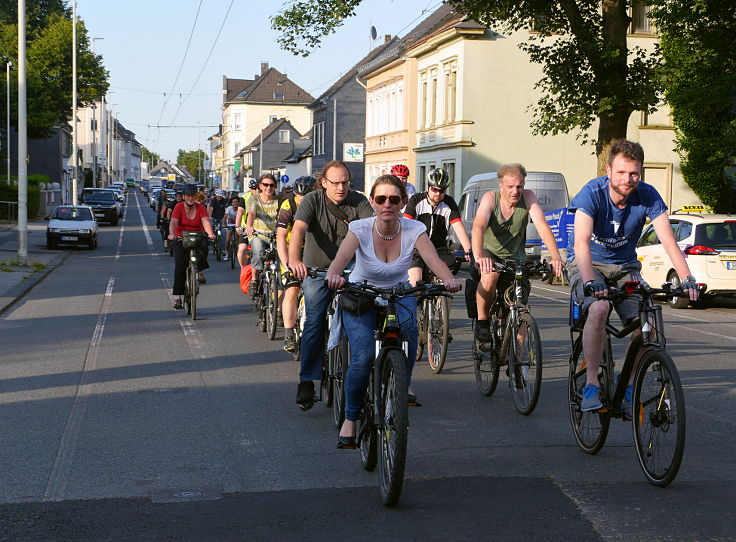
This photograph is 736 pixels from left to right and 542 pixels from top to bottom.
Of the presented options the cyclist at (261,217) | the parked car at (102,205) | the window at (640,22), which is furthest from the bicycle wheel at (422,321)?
the parked car at (102,205)

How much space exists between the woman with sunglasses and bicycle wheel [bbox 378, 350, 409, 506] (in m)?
0.33

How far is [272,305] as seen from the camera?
1223 centimetres

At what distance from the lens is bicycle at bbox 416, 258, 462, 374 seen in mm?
9780

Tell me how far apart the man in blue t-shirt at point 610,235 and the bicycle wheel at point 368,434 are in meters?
1.29

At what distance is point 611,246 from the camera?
646cm

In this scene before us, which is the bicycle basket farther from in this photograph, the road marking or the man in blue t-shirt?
the man in blue t-shirt

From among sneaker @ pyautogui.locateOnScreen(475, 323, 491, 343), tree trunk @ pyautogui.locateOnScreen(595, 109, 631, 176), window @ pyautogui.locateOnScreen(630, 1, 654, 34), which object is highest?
window @ pyautogui.locateOnScreen(630, 1, 654, 34)

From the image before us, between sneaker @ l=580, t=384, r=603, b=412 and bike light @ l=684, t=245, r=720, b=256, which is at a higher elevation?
bike light @ l=684, t=245, r=720, b=256

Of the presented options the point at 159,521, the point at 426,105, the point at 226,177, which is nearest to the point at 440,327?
the point at 159,521

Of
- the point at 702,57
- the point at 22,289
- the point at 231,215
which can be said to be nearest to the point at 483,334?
the point at 22,289

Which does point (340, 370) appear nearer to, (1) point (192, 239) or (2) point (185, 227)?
(1) point (192, 239)

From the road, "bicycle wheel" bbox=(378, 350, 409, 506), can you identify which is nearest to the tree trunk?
the road

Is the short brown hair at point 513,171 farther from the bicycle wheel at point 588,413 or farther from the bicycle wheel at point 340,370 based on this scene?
the bicycle wheel at point 340,370

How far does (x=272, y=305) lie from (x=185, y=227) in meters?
3.03
